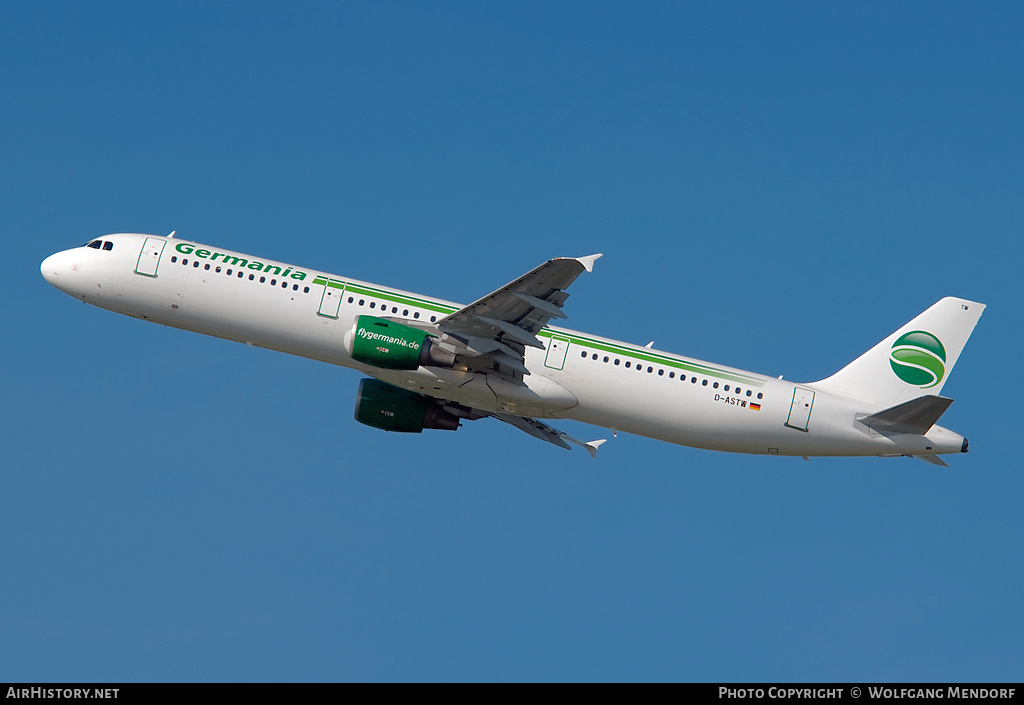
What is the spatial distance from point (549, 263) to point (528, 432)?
12451 millimetres

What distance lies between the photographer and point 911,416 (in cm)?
4109

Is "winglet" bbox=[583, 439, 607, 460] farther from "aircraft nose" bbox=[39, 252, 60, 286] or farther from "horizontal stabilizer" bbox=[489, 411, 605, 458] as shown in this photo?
"aircraft nose" bbox=[39, 252, 60, 286]

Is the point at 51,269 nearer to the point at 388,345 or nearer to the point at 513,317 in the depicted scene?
the point at 388,345

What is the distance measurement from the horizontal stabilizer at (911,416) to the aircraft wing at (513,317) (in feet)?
43.7

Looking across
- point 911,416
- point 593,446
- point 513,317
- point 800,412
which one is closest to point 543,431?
point 593,446

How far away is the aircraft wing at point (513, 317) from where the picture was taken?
3819 cm

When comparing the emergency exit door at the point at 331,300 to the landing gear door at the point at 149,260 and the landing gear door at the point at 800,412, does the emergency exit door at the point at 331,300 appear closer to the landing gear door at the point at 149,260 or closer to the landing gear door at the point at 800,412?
the landing gear door at the point at 149,260

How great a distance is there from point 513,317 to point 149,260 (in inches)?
598

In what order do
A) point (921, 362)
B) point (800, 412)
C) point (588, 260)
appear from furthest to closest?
point (921, 362) < point (800, 412) < point (588, 260)

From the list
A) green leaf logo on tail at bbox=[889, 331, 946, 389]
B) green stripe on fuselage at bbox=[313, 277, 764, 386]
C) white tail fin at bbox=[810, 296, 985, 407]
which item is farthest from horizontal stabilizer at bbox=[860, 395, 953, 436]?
green stripe on fuselage at bbox=[313, 277, 764, 386]

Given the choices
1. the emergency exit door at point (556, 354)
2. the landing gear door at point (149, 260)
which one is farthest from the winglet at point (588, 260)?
the landing gear door at point (149, 260)

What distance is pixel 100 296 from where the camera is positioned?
1742 inches
